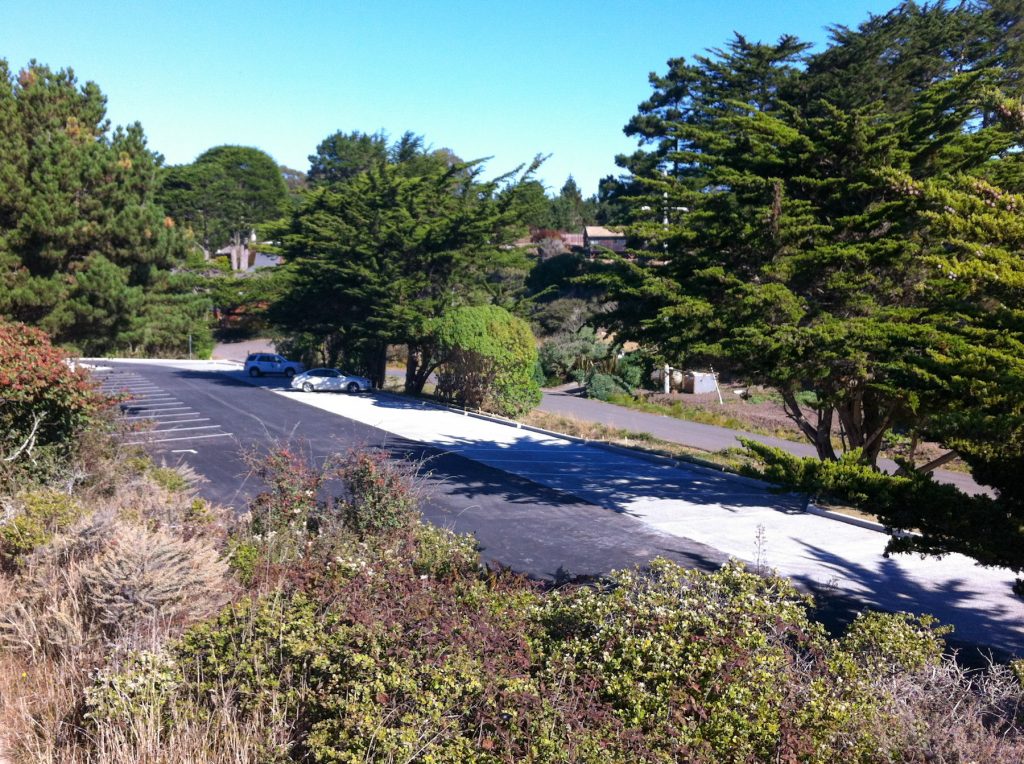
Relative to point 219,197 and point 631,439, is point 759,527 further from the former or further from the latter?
point 219,197

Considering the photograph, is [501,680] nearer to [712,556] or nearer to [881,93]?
[712,556]

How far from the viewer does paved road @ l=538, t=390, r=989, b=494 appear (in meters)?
24.3

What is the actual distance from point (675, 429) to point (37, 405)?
23555 millimetres

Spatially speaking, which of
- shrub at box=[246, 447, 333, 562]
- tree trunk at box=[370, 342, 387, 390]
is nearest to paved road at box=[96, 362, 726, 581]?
shrub at box=[246, 447, 333, 562]

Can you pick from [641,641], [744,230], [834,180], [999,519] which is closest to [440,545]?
[641,641]

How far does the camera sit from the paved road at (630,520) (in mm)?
10531

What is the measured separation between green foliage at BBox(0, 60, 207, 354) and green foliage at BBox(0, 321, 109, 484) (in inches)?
370

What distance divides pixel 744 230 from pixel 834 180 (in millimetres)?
2077

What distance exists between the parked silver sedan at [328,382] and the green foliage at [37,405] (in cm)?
2430

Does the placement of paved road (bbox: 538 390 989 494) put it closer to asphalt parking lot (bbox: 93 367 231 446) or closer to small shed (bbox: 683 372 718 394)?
small shed (bbox: 683 372 718 394)

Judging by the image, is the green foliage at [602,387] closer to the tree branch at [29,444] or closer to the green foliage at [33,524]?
the tree branch at [29,444]

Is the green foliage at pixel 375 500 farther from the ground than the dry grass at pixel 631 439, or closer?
farther from the ground

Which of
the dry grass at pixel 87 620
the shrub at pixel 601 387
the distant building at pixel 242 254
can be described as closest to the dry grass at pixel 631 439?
the shrub at pixel 601 387

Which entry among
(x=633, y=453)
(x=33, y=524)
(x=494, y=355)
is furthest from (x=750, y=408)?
(x=33, y=524)
